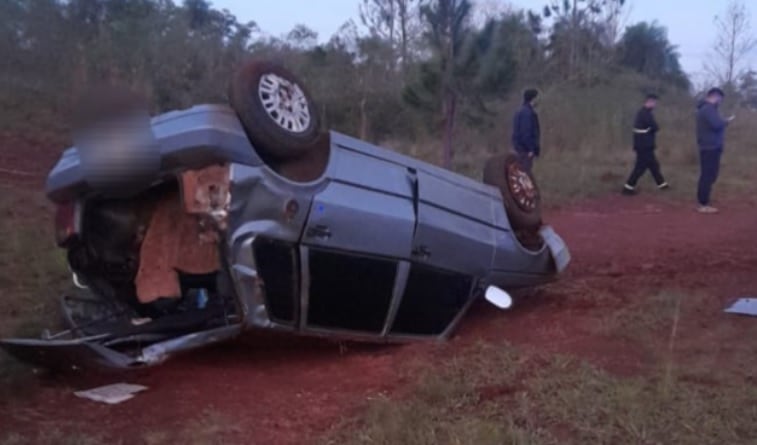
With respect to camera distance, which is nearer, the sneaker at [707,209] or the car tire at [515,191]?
the car tire at [515,191]

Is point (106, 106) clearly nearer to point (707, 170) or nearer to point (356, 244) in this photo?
point (356, 244)

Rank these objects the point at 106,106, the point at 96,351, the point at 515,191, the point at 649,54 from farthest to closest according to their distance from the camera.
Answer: the point at 649,54, the point at 515,191, the point at 106,106, the point at 96,351

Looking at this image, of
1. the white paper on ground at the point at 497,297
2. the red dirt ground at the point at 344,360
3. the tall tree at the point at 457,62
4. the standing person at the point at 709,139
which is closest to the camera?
the red dirt ground at the point at 344,360

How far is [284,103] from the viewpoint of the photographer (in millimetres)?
5125

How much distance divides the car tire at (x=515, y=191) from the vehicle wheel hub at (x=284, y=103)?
69.6 inches

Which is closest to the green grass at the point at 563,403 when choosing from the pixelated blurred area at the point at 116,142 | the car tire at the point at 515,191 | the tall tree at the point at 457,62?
the car tire at the point at 515,191

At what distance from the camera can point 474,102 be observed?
18.0 m

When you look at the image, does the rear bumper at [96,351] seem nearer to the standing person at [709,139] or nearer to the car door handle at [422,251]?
the car door handle at [422,251]

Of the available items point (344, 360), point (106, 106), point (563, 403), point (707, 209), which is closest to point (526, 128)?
point (707, 209)

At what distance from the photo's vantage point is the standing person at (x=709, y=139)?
38.8 ft

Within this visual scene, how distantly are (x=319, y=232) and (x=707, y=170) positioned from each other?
8343mm

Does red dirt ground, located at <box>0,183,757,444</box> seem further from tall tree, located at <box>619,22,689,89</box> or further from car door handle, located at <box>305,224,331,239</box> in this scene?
tall tree, located at <box>619,22,689,89</box>

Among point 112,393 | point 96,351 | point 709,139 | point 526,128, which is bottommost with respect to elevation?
point 112,393

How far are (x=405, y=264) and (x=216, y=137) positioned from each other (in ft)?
4.56
